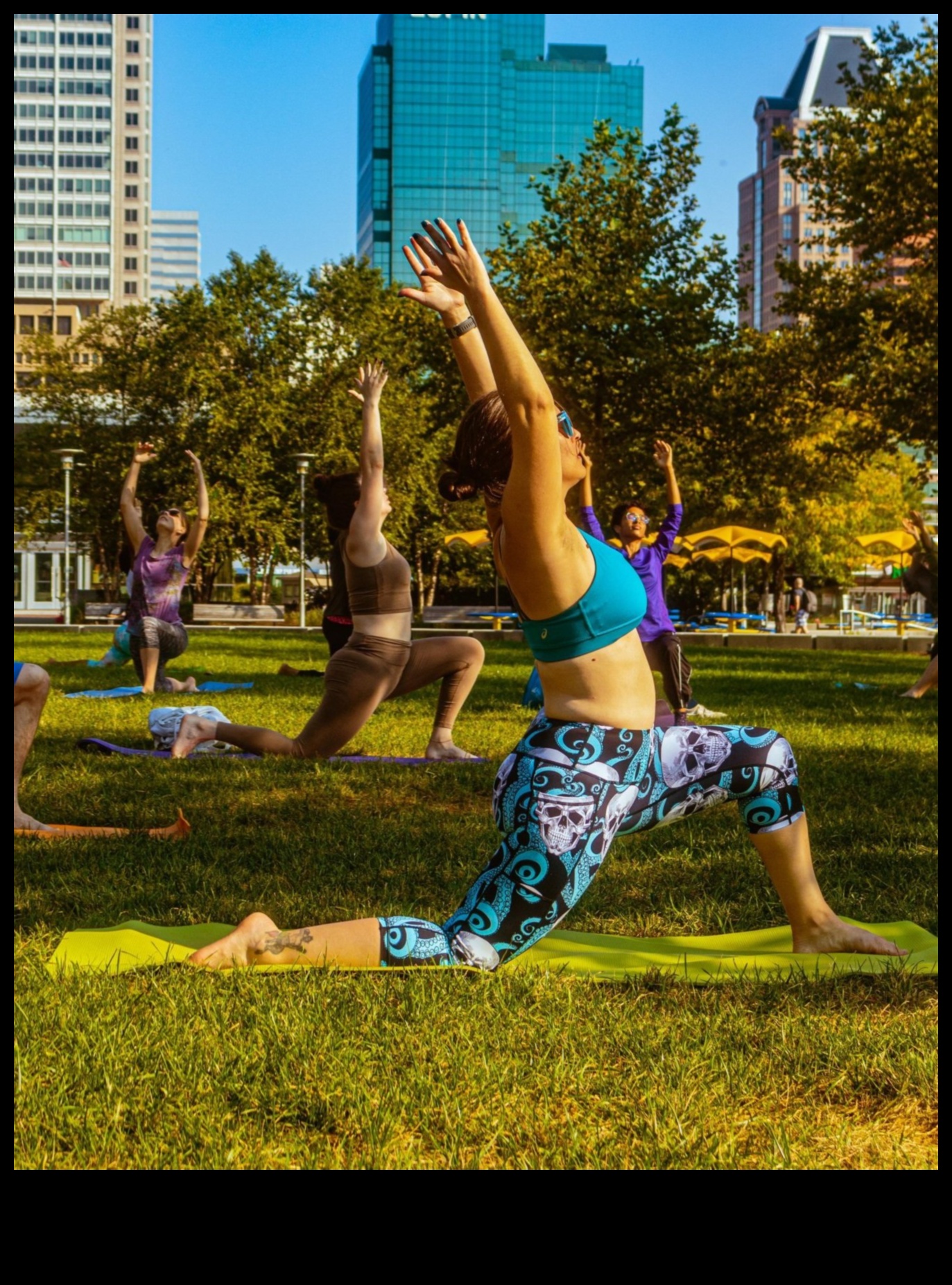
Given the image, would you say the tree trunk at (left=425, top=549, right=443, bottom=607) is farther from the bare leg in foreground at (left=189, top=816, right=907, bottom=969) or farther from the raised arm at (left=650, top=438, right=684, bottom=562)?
the bare leg in foreground at (left=189, top=816, right=907, bottom=969)

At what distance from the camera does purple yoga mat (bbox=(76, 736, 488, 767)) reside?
28.7 feet

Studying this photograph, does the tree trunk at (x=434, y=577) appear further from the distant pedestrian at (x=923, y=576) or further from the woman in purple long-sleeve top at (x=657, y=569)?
the woman in purple long-sleeve top at (x=657, y=569)

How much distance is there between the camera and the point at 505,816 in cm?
352

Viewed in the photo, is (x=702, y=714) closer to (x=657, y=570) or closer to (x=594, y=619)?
(x=657, y=570)

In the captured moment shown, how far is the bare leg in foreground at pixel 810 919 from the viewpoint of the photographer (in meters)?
3.92

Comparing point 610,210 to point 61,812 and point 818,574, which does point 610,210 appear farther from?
point 818,574

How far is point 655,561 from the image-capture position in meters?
10.8

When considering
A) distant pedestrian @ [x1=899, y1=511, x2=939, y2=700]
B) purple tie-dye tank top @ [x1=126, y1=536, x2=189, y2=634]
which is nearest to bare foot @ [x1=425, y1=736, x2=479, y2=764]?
purple tie-dye tank top @ [x1=126, y1=536, x2=189, y2=634]

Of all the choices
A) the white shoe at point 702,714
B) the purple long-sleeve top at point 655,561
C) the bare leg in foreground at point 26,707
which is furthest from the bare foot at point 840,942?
the white shoe at point 702,714

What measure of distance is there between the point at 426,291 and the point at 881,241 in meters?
22.1

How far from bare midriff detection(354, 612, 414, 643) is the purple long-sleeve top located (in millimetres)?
2170

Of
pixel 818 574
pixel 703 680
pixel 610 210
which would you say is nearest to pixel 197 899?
pixel 703 680

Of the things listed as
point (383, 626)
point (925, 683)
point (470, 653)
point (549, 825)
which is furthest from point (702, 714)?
point (549, 825)

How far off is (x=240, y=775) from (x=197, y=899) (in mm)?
3127
